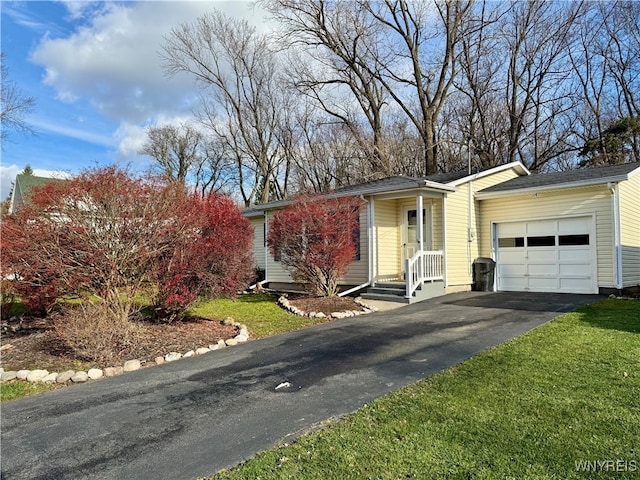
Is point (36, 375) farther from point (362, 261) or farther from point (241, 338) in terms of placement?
point (362, 261)

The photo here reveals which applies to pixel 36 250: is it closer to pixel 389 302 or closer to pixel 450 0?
pixel 389 302

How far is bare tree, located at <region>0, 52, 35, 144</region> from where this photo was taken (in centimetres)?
2094

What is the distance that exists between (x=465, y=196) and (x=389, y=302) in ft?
15.4

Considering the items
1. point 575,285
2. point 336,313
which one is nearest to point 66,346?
point 336,313

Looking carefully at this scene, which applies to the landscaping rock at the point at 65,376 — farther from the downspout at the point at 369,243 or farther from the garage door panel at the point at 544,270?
the garage door panel at the point at 544,270

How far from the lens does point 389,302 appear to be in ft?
35.6

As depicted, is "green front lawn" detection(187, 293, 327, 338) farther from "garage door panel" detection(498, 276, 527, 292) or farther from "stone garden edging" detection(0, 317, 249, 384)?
"garage door panel" detection(498, 276, 527, 292)

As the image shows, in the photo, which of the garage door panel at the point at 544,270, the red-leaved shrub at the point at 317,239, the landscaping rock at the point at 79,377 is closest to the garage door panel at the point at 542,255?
the garage door panel at the point at 544,270

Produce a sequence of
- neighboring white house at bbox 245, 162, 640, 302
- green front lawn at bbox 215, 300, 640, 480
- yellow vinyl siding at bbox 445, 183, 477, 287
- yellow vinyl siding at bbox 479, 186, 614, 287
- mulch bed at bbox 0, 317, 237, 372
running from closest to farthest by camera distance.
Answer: green front lawn at bbox 215, 300, 640, 480 < mulch bed at bbox 0, 317, 237, 372 < yellow vinyl siding at bbox 479, 186, 614, 287 < neighboring white house at bbox 245, 162, 640, 302 < yellow vinyl siding at bbox 445, 183, 477, 287

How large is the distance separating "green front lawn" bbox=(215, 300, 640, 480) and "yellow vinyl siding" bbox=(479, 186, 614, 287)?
6971mm

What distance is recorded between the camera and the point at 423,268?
37.2 ft

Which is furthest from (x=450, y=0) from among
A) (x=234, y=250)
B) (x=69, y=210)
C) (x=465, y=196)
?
(x=69, y=210)

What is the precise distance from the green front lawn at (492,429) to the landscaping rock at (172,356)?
3.55 metres

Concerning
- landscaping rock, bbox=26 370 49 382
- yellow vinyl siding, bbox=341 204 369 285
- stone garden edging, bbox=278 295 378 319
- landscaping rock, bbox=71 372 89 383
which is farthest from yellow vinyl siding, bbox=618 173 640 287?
landscaping rock, bbox=26 370 49 382
